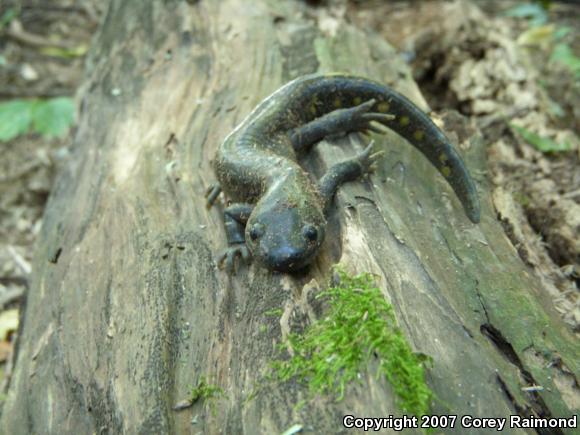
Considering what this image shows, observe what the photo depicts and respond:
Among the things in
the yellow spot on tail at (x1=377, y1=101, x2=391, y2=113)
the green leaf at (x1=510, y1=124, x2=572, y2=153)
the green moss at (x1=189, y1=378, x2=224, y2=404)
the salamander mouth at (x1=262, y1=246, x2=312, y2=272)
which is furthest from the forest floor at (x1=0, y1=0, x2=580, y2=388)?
the green moss at (x1=189, y1=378, x2=224, y2=404)

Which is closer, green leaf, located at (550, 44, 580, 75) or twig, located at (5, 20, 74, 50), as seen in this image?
green leaf, located at (550, 44, 580, 75)

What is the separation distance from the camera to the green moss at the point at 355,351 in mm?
2881

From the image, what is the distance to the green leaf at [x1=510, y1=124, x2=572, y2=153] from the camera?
19.6 ft

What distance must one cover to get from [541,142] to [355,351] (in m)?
4.11

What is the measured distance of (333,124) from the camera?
529 centimetres

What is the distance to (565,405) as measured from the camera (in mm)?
3055

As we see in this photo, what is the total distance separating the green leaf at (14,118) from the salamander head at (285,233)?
16.7ft

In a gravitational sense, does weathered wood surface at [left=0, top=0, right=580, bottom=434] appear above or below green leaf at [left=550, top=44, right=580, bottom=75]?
below

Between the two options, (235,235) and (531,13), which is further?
(531,13)

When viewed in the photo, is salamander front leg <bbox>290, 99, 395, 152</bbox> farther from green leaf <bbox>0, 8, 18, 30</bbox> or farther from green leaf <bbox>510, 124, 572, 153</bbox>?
green leaf <bbox>0, 8, 18, 30</bbox>

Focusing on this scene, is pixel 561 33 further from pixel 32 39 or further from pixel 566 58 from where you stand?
pixel 32 39

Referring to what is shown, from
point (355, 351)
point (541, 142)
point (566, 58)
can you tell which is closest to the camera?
point (355, 351)

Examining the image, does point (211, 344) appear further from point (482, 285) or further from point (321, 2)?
point (321, 2)

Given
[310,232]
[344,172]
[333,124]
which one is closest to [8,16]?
[333,124]
